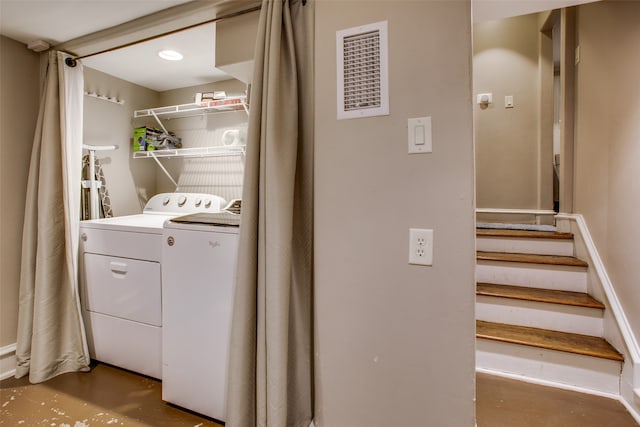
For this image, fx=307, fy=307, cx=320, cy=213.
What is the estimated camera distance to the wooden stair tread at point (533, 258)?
2221 millimetres

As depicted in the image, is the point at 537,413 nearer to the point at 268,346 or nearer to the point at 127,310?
the point at 268,346

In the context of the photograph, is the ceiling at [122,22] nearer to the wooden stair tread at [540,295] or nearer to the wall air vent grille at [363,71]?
the wall air vent grille at [363,71]

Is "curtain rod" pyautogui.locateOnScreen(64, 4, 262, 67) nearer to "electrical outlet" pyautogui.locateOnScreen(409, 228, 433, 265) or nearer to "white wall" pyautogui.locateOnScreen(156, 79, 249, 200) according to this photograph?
"white wall" pyautogui.locateOnScreen(156, 79, 249, 200)

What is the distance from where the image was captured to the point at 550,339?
6.26ft

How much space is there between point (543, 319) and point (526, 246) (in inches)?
28.1

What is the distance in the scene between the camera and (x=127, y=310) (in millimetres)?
1879

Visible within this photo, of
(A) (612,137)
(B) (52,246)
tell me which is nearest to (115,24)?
(B) (52,246)

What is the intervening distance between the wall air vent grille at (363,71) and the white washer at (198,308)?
77 cm

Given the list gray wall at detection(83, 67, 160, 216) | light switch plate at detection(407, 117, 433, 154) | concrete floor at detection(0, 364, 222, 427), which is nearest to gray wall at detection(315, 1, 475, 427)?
light switch plate at detection(407, 117, 433, 154)

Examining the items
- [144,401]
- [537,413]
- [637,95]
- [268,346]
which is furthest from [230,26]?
[537,413]

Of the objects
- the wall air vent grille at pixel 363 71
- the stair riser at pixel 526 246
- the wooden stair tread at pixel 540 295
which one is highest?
the wall air vent grille at pixel 363 71

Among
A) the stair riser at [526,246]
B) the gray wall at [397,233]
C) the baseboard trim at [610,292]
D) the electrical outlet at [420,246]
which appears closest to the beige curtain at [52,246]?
the gray wall at [397,233]

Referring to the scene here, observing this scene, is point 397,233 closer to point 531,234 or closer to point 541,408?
point 541,408

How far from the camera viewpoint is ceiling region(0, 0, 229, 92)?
1620mm
